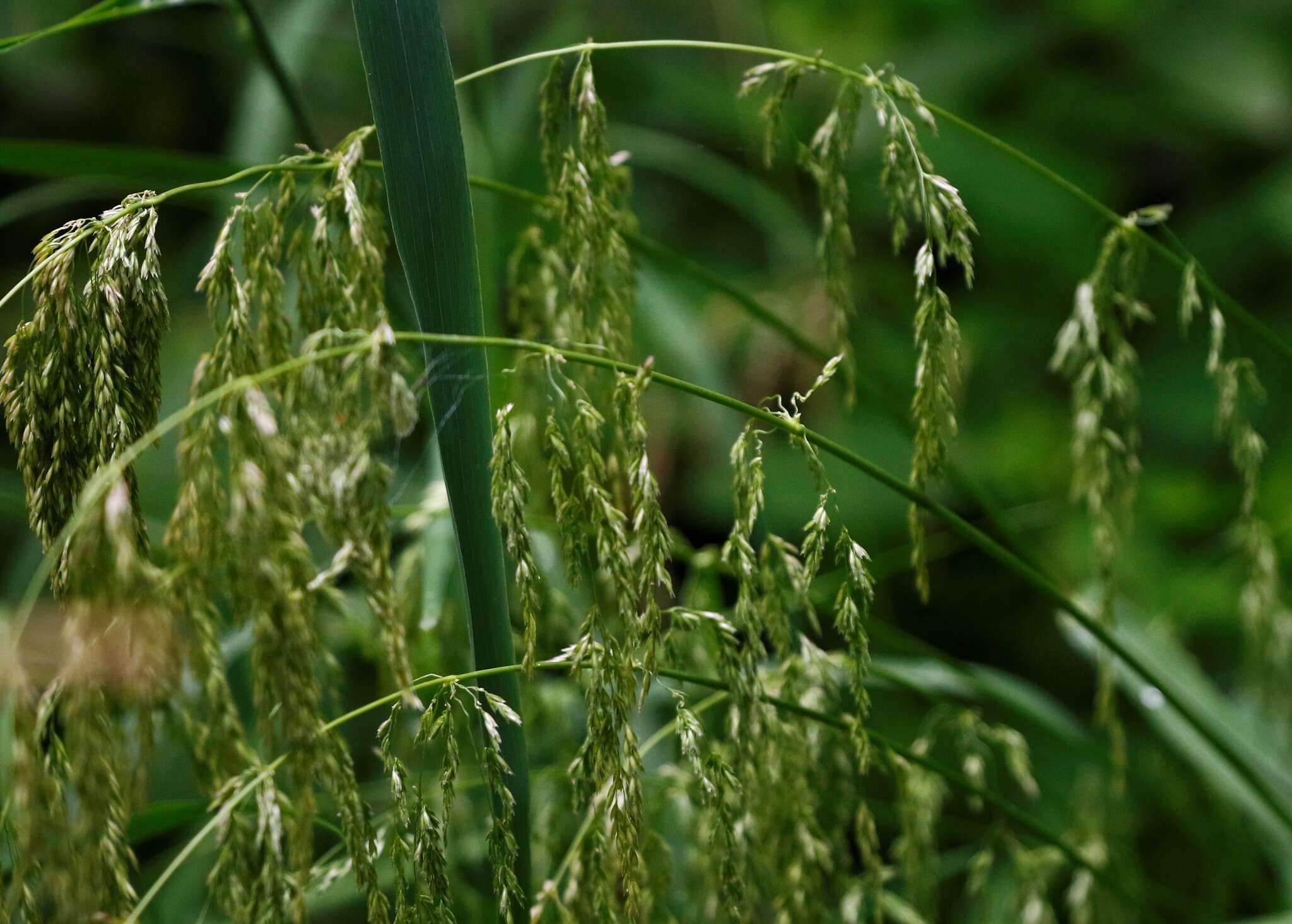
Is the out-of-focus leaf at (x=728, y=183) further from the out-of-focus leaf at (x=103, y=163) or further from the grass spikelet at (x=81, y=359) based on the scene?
Result: the grass spikelet at (x=81, y=359)

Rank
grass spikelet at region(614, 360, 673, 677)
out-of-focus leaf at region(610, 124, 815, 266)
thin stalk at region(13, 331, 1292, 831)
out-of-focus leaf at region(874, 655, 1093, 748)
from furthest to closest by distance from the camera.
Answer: out-of-focus leaf at region(610, 124, 815, 266) < out-of-focus leaf at region(874, 655, 1093, 748) < grass spikelet at region(614, 360, 673, 677) < thin stalk at region(13, 331, 1292, 831)

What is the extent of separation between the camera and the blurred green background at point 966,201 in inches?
67.1

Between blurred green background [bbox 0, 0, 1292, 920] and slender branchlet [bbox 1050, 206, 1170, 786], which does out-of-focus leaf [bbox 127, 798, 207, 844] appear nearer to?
slender branchlet [bbox 1050, 206, 1170, 786]

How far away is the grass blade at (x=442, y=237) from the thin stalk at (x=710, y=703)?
5 cm

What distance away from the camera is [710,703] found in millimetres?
604

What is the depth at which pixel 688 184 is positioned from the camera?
84.6 inches

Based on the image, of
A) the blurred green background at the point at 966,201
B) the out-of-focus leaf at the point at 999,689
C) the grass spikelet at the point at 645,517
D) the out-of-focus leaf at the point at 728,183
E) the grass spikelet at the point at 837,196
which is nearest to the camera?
the grass spikelet at the point at 645,517

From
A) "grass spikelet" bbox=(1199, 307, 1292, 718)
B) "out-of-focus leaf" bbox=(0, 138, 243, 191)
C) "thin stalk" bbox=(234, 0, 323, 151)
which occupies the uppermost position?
"thin stalk" bbox=(234, 0, 323, 151)

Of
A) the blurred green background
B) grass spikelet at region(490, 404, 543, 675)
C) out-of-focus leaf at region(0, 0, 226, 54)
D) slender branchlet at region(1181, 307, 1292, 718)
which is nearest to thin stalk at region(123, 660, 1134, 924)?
grass spikelet at region(490, 404, 543, 675)

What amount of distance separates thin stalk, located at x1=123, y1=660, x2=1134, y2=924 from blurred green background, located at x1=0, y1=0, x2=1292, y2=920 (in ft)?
2.83

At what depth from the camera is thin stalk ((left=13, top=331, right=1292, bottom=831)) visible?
34 centimetres

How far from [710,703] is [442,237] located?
29 cm

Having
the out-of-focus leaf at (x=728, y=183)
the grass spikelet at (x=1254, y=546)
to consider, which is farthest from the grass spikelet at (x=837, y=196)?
the out-of-focus leaf at (x=728, y=183)

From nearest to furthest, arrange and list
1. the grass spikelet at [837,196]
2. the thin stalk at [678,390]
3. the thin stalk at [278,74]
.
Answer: the thin stalk at [678,390]
the grass spikelet at [837,196]
the thin stalk at [278,74]
